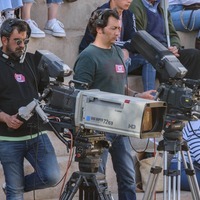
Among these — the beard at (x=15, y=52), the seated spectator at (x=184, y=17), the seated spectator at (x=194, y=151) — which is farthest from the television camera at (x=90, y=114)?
the seated spectator at (x=184, y=17)

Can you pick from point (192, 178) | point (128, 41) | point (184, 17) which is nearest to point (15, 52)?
point (192, 178)

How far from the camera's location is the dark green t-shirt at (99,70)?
588 centimetres

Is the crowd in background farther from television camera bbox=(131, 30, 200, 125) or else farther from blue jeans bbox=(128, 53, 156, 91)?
television camera bbox=(131, 30, 200, 125)

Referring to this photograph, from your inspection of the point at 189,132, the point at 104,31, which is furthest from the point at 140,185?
the point at 104,31

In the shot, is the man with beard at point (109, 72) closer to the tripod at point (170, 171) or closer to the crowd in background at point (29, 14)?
the tripod at point (170, 171)

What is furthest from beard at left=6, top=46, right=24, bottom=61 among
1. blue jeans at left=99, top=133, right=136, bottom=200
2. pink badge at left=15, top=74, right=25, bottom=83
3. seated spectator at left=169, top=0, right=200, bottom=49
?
seated spectator at left=169, top=0, right=200, bottom=49

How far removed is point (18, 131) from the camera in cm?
568

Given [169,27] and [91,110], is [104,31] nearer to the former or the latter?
[91,110]

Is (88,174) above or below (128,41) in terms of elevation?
below

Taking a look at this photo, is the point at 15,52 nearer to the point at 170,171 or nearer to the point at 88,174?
the point at 88,174

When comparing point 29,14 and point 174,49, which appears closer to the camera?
point 29,14

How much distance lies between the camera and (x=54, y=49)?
8469 mm

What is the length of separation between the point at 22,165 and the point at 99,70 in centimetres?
94

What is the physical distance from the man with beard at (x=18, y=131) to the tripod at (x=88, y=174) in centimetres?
77
